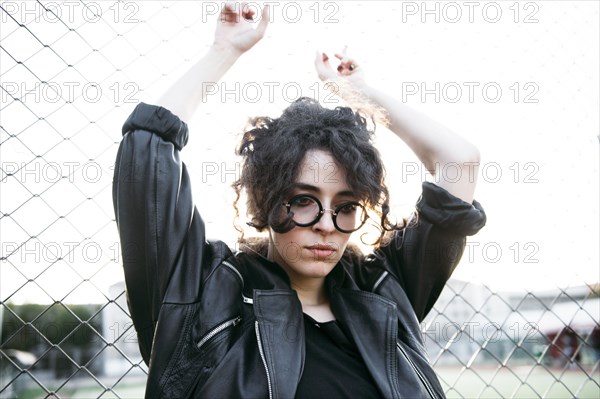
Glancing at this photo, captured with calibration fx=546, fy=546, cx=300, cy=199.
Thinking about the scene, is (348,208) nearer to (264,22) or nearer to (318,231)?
(318,231)

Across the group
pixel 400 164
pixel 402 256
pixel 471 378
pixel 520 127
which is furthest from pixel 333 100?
pixel 471 378

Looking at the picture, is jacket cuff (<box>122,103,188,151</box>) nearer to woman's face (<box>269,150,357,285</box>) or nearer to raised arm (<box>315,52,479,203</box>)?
woman's face (<box>269,150,357,285</box>)

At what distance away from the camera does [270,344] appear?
3.31 feet

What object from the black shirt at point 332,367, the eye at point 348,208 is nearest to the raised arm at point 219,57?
the eye at point 348,208

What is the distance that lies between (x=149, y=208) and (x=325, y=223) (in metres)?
0.34

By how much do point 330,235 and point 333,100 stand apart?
491mm

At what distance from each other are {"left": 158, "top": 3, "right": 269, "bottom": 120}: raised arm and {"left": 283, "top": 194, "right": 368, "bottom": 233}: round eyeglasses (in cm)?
30

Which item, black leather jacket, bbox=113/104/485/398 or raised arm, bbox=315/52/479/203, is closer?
black leather jacket, bbox=113/104/485/398

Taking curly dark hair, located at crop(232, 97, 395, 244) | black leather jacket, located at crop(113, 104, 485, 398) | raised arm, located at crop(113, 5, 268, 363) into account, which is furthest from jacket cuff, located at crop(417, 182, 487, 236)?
raised arm, located at crop(113, 5, 268, 363)

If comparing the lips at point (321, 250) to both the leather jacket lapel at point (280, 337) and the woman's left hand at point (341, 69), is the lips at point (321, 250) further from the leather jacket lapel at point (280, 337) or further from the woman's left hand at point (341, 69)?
the woman's left hand at point (341, 69)

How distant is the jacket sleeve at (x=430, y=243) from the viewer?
1.24 metres

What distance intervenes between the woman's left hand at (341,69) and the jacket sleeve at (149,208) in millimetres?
526

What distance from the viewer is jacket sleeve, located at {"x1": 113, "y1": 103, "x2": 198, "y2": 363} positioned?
1022 millimetres

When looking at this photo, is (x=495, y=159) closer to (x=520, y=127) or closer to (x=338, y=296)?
(x=520, y=127)
